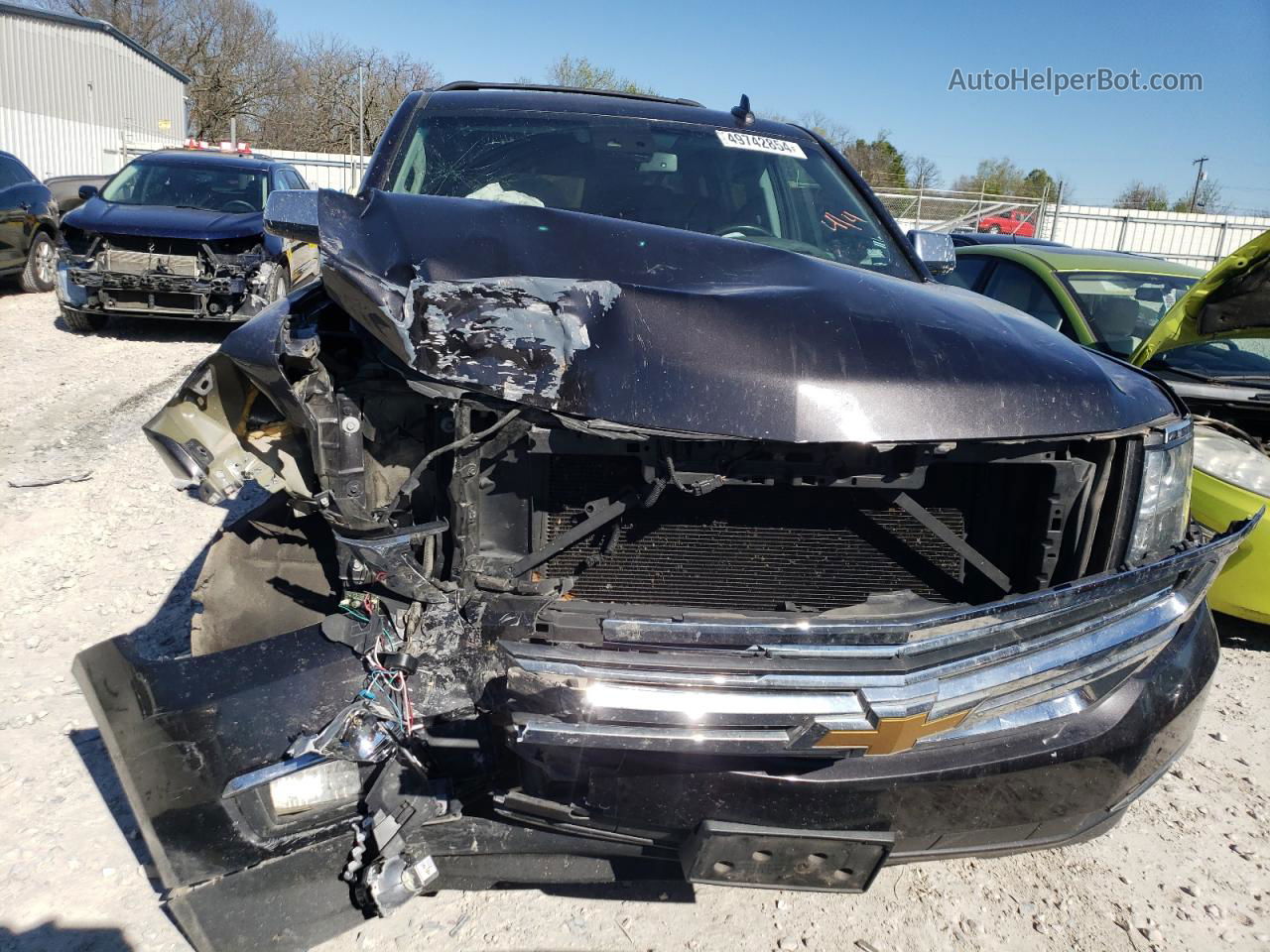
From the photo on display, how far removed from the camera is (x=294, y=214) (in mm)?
2211

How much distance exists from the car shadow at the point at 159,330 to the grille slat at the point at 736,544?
7704mm

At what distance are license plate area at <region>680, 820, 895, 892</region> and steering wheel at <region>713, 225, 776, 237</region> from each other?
1969 mm

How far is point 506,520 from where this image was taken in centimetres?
209

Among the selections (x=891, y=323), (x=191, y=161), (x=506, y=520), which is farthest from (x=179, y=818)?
(x=191, y=161)

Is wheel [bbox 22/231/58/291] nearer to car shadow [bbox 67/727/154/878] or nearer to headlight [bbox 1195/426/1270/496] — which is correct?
car shadow [bbox 67/727/154/878]

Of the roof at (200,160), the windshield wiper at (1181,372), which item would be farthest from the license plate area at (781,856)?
the roof at (200,160)

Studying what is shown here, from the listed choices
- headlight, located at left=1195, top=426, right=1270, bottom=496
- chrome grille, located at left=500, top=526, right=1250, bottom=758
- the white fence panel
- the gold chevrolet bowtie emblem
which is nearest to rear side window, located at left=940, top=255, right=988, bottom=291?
headlight, located at left=1195, top=426, right=1270, bottom=496

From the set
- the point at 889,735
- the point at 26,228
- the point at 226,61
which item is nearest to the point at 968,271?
the point at 889,735

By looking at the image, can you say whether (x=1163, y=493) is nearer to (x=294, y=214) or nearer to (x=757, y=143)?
(x=757, y=143)

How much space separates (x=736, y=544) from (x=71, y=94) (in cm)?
3185

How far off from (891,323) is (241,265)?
7.65 metres

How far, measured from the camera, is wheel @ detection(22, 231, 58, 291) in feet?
35.2

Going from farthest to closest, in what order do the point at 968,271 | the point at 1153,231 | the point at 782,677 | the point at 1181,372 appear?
the point at 1153,231
the point at 968,271
the point at 1181,372
the point at 782,677

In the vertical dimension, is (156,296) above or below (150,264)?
below
